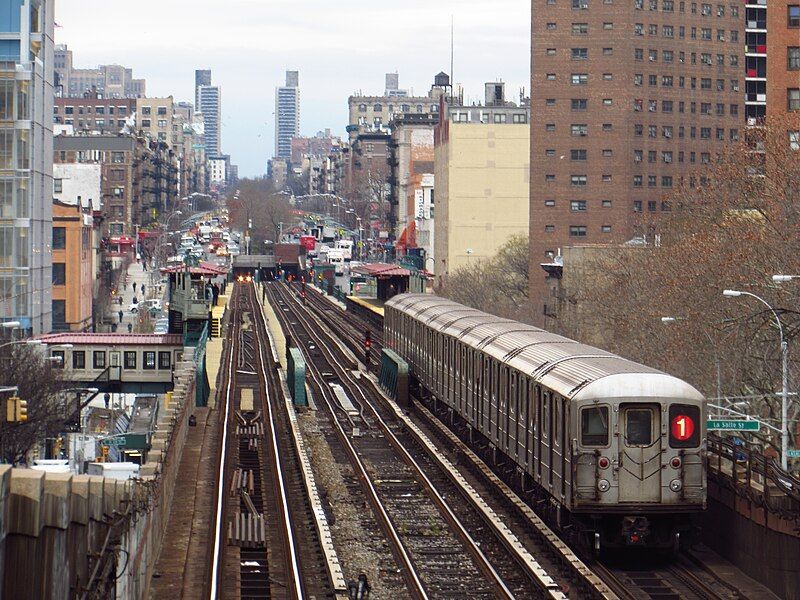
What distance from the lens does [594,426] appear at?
72.0 ft

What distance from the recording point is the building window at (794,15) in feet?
233

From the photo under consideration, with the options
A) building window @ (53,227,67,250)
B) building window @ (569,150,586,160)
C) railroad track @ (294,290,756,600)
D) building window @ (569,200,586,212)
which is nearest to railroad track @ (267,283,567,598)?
railroad track @ (294,290,756,600)

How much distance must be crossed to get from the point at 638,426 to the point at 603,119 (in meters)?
82.8

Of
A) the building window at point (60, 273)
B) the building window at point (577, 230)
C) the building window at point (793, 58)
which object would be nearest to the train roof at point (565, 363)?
the building window at point (793, 58)

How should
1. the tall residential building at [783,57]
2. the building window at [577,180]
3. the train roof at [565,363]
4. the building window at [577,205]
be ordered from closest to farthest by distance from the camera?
the train roof at [565,363] → the tall residential building at [783,57] → the building window at [577,205] → the building window at [577,180]

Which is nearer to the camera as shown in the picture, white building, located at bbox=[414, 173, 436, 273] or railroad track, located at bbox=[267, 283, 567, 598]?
railroad track, located at bbox=[267, 283, 567, 598]

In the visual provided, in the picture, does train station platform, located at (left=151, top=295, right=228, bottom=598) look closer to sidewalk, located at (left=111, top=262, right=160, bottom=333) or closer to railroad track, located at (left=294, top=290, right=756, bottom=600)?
railroad track, located at (left=294, top=290, right=756, bottom=600)

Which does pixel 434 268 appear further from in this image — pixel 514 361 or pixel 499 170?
pixel 514 361

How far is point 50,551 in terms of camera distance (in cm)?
1257

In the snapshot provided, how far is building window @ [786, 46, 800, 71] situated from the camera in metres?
70.9

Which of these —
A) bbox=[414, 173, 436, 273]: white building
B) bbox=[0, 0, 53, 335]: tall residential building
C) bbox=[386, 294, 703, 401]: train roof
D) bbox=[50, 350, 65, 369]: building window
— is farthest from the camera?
bbox=[414, 173, 436, 273]: white building

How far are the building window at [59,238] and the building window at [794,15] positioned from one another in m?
47.5

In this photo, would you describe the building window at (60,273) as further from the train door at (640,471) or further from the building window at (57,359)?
the train door at (640,471)

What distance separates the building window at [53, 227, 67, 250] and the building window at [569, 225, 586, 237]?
110 ft
